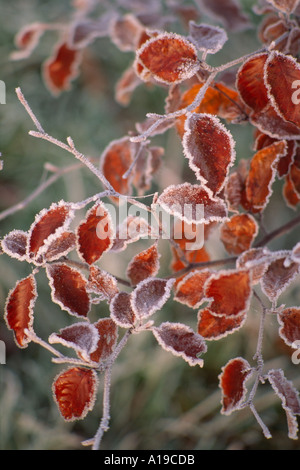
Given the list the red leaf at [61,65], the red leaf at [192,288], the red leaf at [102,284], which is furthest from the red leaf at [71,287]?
the red leaf at [61,65]

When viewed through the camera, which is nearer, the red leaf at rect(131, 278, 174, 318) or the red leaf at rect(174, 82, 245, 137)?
the red leaf at rect(131, 278, 174, 318)

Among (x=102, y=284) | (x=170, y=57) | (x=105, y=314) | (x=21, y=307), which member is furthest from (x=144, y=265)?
(x=105, y=314)

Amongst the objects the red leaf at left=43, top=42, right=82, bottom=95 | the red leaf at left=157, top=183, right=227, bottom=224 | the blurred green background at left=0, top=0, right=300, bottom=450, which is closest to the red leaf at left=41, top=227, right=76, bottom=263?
the red leaf at left=157, top=183, right=227, bottom=224

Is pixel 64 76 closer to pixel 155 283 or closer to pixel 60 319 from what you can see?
pixel 155 283

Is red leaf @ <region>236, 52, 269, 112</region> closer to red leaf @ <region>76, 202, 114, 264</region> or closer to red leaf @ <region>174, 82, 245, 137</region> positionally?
red leaf @ <region>174, 82, 245, 137</region>

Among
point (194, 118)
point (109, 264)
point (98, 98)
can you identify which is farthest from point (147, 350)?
point (98, 98)

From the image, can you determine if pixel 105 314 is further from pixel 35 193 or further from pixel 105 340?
pixel 105 340

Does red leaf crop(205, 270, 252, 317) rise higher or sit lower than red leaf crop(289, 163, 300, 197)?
lower

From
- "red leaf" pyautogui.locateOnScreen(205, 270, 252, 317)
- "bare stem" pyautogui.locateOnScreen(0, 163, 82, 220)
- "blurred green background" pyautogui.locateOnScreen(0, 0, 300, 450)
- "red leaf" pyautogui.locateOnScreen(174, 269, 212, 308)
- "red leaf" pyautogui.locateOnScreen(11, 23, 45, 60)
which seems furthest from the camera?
"blurred green background" pyautogui.locateOnScreen(0, 0, 300, 450)
